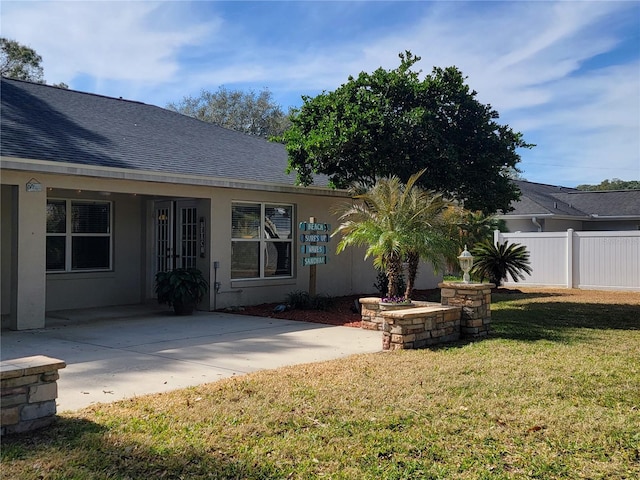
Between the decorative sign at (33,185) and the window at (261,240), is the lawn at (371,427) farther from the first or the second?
the window at (261,240)

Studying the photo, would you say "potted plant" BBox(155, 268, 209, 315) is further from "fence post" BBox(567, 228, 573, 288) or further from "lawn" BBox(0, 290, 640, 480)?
"fence post" BBox(567, 228, 573, 288)

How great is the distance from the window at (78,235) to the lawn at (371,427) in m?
7.50

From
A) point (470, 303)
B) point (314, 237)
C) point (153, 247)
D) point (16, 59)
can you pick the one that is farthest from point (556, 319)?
point (16, 59)

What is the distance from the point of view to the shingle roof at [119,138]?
33.9 feet

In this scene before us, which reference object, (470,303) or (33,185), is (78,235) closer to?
(33,185)

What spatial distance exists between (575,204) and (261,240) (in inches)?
859

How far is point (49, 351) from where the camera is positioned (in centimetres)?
805

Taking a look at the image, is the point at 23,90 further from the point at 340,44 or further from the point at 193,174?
the point at 340,44

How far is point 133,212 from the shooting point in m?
13.8

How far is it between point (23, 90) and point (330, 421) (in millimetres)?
11839

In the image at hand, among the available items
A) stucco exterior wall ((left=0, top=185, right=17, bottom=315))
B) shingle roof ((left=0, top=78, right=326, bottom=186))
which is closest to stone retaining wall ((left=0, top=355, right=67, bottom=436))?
shingle roof ((left=0, top=78, right=326, bottom=186))

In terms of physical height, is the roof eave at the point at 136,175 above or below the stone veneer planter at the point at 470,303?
above

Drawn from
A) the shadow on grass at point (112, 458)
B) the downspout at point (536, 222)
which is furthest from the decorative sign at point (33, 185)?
the downspout at point (536, 222)

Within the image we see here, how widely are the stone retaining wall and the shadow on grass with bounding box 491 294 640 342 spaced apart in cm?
689
